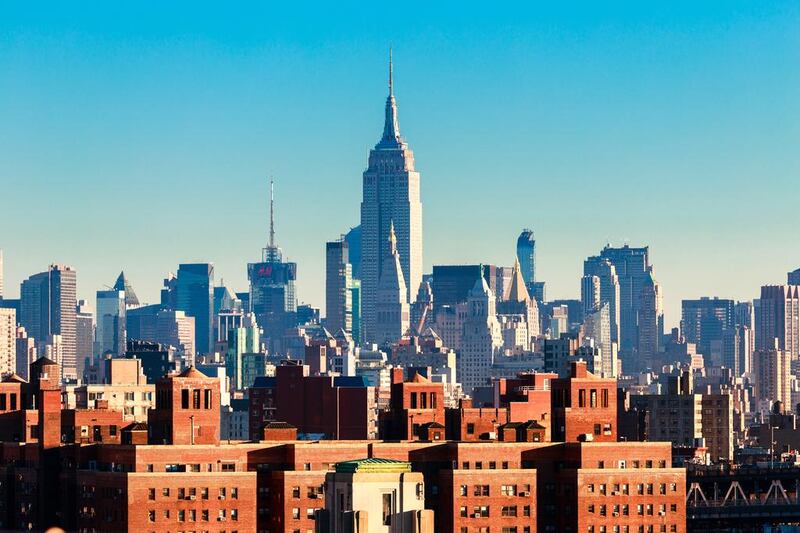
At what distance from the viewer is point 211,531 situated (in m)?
161

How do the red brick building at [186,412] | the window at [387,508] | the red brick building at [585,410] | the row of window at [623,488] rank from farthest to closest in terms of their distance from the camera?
the red brick building at [585,410], the row of window at [623,488], the red brick building at [186,412], the window at [387,508]

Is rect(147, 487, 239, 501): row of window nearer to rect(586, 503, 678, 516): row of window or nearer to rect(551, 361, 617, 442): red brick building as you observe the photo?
rect(586, 503, 678, 516): row of window

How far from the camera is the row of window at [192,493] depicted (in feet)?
525

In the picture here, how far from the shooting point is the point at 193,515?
16062cm

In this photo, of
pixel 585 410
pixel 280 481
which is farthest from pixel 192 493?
pixel 585 410

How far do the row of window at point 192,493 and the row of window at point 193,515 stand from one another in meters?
0.76

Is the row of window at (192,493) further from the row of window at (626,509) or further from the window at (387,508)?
the window at (387,508)

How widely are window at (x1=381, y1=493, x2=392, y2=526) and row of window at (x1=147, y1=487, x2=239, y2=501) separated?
46370 millimetres

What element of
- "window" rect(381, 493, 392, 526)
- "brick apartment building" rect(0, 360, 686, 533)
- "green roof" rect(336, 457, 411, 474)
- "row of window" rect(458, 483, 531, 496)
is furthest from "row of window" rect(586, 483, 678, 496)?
"window" rect(381, 493, 392, 526)

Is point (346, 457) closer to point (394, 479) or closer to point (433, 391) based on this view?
point (433, 391)

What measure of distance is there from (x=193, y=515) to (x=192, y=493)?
4.28 feet

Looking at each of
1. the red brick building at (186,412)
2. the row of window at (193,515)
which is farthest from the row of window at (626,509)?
the red brick building at (186,412)

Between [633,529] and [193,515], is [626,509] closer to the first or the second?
[633,529]

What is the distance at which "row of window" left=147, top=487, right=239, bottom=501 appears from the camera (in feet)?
525
